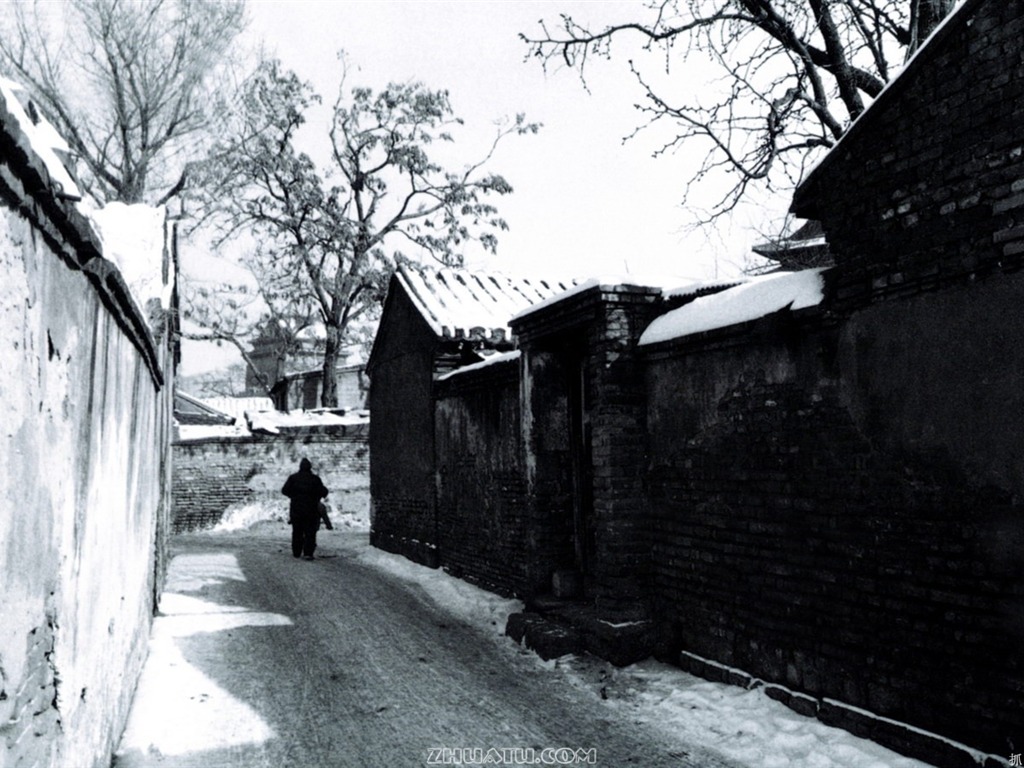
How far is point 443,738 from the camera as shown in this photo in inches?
184

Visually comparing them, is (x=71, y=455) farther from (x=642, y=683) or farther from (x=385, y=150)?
(x=385, y=150)

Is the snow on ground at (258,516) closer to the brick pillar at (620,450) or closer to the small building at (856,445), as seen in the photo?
the small building at (856,445)

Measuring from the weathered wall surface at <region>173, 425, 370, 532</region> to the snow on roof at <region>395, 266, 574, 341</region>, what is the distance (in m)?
6.93

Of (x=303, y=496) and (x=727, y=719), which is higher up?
(x=303, y=496)

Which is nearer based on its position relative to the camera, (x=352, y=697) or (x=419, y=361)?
(x=352, y=697)

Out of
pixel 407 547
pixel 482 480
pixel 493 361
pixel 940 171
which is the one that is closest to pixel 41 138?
pixel 940 171

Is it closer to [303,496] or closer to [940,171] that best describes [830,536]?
[940,171]

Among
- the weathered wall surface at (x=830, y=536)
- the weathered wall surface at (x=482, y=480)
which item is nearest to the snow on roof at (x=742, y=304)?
the weathered wall surface at (x=830, y=536)

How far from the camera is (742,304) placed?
211 inches

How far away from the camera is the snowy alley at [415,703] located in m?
4.37

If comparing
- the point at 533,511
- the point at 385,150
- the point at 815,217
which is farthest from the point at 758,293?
the point at 385,150

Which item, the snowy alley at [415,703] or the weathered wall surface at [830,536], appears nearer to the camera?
the weathered wall surface at [830,536]

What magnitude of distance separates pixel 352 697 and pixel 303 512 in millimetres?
7713

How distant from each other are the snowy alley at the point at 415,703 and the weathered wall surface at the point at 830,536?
38cm
